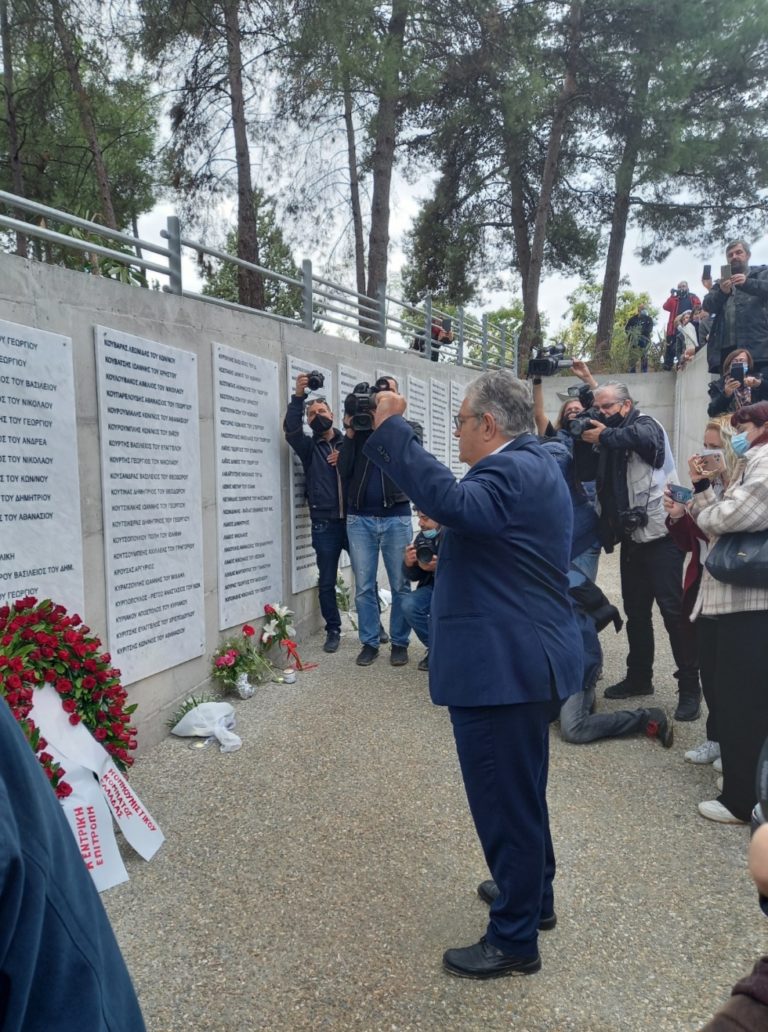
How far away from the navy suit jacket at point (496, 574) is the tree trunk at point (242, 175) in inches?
321

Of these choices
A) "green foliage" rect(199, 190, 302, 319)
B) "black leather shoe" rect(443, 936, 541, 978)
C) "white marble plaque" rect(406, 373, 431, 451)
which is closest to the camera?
"black leather shoe" rect(443, 936, 541, 978)

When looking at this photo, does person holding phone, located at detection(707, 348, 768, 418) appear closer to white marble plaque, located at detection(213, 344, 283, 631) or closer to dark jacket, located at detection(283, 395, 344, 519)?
dark jacket, located at detection(283, 395, 344, 519)

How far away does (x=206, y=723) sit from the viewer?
163 inches

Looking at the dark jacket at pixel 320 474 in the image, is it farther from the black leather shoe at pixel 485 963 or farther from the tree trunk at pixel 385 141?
the tree trunk at pixel 385 141

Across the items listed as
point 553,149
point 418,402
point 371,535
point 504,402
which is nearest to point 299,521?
point 371,535

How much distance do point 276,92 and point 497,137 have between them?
5.87 m

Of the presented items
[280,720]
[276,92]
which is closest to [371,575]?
[280,720]

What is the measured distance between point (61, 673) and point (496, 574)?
177 centimetres

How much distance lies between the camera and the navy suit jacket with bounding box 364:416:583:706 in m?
2.06

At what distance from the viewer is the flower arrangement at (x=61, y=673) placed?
2.56 m

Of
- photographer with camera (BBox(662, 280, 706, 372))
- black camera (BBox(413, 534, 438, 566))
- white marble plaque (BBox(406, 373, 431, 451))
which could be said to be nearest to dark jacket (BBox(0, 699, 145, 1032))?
black camera (BBox(413, 534, 438, 566))

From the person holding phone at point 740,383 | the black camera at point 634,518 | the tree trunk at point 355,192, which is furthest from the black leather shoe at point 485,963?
the tree trunk at point 355,192

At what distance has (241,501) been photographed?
514cm

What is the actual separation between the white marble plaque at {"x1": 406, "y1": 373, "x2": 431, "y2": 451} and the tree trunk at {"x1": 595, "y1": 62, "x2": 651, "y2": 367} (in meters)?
8.53
